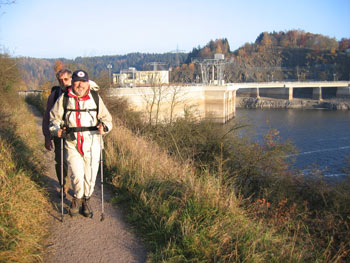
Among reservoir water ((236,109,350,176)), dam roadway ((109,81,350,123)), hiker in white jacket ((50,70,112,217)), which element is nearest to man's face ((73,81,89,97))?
hiker in white jacket ((50,70,112,217))

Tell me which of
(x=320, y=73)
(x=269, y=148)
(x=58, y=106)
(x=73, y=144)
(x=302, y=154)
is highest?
(x=320, y=73)

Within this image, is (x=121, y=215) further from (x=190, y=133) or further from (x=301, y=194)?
(x=301, y=194)

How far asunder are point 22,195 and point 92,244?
127 centimetres

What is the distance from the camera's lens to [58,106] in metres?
3.84

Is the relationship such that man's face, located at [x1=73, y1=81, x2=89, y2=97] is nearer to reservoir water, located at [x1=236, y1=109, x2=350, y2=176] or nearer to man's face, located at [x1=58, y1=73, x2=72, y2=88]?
man's face, located at [x1=58, y1=73, x2=72, y2=88]

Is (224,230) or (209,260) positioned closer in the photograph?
(209,260)

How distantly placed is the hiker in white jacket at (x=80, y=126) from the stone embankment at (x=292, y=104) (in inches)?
3059

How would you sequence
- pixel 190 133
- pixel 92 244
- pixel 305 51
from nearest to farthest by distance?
pixel 92 244
pixel 190 133
pixel 305 51

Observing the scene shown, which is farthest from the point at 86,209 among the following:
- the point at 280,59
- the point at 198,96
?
the point at 280,59

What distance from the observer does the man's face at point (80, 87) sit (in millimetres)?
3750

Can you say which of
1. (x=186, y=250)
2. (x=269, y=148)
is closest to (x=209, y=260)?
(x=186, y=250)

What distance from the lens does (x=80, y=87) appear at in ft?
12.4

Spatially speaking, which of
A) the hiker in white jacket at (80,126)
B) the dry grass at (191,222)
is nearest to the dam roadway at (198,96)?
the dry grass at (191,222)

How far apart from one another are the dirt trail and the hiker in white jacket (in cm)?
31
